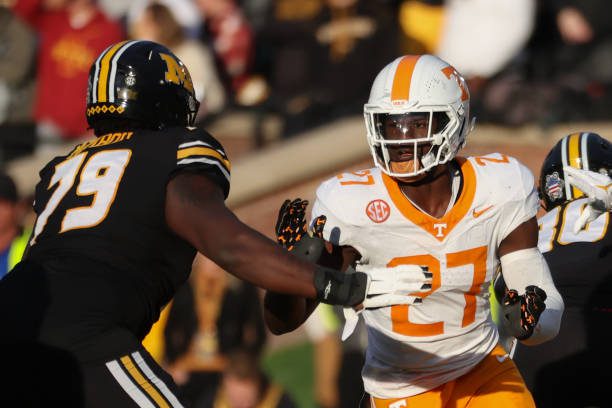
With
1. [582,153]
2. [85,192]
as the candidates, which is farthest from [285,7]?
[85,192]

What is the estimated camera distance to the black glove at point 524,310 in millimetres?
4590

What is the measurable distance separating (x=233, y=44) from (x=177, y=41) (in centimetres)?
61

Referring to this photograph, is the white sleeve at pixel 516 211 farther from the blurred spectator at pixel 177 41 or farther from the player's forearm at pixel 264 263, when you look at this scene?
the blurred spectator at pixel 177 41

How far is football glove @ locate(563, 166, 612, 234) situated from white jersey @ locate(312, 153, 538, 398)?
19 cm

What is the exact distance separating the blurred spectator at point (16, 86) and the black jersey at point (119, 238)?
582 centimetres

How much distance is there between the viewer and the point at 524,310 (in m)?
4.60

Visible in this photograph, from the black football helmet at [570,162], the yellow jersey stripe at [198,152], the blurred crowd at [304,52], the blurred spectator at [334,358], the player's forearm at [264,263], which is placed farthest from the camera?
the blurred crowd at [304,52]

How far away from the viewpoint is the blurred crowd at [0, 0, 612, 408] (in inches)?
331

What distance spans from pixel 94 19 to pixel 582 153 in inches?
191

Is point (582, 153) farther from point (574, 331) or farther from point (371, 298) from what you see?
point (371, 298)

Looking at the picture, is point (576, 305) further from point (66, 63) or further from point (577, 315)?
point (66, 63)

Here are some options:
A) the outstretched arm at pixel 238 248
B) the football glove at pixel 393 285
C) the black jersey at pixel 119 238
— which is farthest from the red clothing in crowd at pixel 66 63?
the football glove at pixel 393 285

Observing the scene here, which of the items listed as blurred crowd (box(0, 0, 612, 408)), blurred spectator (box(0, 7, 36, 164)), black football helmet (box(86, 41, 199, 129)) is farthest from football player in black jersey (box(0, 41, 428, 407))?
blurred spectator (box(0, 7, 36, 164))

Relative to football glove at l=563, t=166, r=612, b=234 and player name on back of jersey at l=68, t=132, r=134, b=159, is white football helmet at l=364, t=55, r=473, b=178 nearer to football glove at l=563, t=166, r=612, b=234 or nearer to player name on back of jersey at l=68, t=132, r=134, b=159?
football glove at l=563, t=166, r=612, b=234
